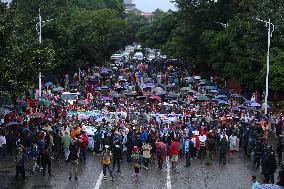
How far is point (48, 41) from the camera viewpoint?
45438mm

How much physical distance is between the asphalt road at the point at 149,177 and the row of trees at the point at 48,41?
3750mm

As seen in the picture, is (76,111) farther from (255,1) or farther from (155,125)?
(255,1)

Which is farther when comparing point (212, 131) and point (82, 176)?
point (212, 131)

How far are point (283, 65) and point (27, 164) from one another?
822 inches

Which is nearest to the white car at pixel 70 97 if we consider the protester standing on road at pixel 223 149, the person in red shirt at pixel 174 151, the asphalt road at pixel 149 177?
the asphalt road at pixel 149 177

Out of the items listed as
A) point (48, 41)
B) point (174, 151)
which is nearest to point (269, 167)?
point (174, 151)

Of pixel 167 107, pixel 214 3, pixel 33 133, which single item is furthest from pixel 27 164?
pixel 214 3

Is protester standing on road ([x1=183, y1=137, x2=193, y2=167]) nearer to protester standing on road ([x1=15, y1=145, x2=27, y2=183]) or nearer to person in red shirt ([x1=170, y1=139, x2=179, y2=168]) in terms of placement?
person in red shirt ([x1=170, y1=139, x2=179, y2=168])

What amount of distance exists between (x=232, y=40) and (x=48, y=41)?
589 inches

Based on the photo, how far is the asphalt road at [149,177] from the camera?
890 inches

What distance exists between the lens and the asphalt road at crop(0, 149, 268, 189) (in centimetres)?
2259

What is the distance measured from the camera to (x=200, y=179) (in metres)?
23.8

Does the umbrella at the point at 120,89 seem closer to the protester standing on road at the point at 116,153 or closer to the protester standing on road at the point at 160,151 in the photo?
the protester standing on road at the point at 160,151

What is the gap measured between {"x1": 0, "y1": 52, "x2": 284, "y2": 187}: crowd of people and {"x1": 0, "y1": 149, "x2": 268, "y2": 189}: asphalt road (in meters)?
0.37
